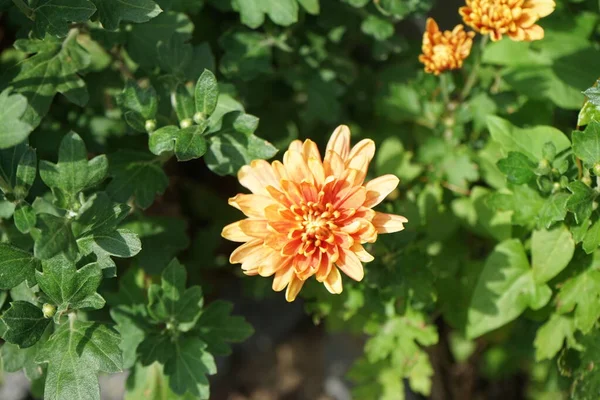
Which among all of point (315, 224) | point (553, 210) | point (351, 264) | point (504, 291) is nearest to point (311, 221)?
point (315, 224)

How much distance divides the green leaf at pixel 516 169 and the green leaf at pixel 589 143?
0.13m

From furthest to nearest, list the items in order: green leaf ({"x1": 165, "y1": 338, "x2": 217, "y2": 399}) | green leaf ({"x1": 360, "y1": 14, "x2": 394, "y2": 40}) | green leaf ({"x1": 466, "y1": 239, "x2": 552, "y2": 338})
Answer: green leaf ({"x1": 360, "y1": 14, "x2": 394, "y2": 40}) → green leaf ({"x1": 466, "y1": 239, "x2": 552, "y2": 338}) → green leaf ({"x1": 165, "y1": 338, "x2": 217, "y2": 399})

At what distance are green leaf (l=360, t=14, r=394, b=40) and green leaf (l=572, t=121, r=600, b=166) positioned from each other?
639 mm

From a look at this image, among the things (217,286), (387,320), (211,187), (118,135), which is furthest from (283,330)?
(118,135)

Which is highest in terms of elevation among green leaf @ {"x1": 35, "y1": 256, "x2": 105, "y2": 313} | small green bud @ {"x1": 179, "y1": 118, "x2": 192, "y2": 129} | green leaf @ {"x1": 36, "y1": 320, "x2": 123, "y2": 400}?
small green bud @ {"x1": 179, "y1": 118, "x2": 192, "y2": 129}

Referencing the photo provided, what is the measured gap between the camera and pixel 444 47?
1.50 m

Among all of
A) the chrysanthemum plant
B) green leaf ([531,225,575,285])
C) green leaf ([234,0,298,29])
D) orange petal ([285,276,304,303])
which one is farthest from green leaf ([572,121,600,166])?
green leaf ([234,0,298,29])

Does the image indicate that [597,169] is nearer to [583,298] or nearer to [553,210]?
[553,210]

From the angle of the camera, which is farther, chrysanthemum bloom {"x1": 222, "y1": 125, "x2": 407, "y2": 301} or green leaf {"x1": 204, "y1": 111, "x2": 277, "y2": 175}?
green leaf {"x1": 204, "y1": 111, "x2": 277, "y2": 175}

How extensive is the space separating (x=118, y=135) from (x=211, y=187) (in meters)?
0.65

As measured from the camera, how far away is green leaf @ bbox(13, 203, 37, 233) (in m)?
1.33

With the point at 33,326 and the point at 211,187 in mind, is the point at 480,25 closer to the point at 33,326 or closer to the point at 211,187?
the point at 33,326

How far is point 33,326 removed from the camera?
1.30 m

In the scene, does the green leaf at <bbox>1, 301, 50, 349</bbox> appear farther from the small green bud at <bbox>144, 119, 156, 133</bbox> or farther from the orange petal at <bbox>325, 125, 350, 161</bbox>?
the orange petal at <bbox>325, 125, 350, 161</bbox>
